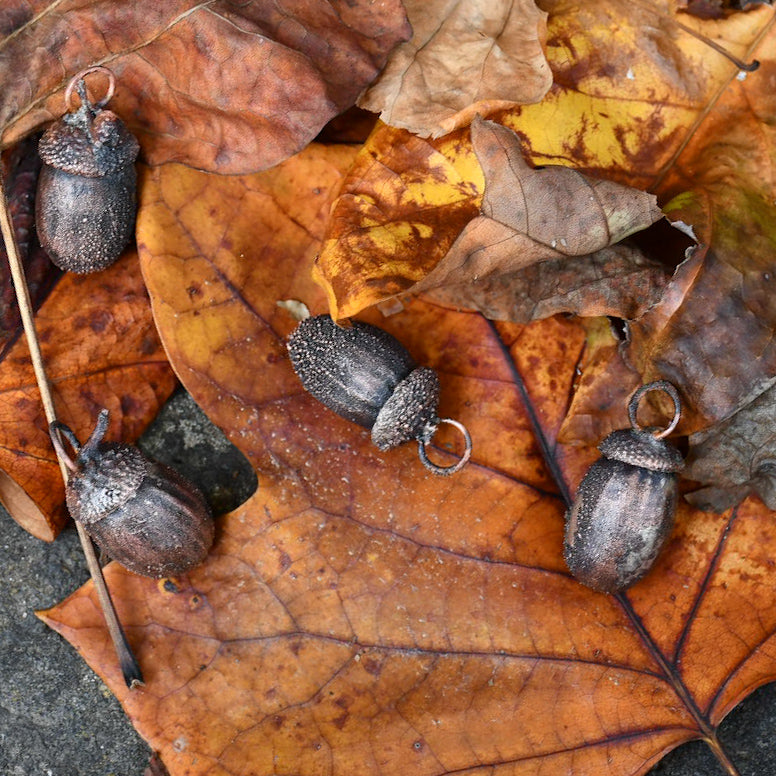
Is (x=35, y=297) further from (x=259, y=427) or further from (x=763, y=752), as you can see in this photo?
(x=763, y=752)

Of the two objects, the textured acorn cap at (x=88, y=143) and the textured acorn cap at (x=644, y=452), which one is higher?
the textured acorn cap at (x=88, y=143)

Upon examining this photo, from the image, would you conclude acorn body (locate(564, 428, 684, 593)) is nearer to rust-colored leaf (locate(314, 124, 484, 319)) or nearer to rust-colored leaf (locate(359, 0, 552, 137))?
rust-colored leaf (locate(314, 124, 484, 319))

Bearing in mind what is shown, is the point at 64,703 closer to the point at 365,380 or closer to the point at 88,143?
the point at 365,380

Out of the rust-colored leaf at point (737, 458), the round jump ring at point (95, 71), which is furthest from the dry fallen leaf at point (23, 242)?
the rust-colored leaf at point (737, 458)

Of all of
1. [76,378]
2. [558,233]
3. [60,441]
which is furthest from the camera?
[76,378]

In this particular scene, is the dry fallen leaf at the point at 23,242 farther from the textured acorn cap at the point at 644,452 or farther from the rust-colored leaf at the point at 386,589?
the textured acorn cap at the point at 644,452

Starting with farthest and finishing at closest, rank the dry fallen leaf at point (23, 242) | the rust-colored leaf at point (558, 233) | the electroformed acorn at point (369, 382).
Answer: the dry fallen leaf at point (23, 242) < the electroformed acorn at point (369, 382) < the rust-colored leaf at point (558, 233)

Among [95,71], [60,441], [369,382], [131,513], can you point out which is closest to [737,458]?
[369,382]
